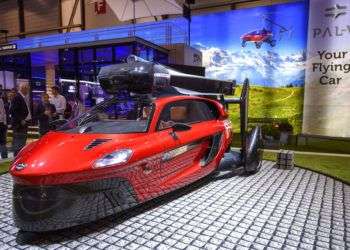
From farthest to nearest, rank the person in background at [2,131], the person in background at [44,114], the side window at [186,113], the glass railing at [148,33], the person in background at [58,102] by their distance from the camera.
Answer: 1. the glass railing at [148,33]
2. the person in background at [58,102]
3. the person in background at [44,114]
4. the person in background at [2,131]
5. the side window at [186,113]

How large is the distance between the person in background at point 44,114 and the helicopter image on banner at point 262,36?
604 centimetres

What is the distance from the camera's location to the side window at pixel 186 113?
3.93 meters

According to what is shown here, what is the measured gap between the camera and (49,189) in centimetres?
278

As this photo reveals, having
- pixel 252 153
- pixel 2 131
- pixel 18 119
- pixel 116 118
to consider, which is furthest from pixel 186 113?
pixel 2 131

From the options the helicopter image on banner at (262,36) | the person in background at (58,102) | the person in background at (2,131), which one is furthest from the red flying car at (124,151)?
the helicopter image on banner at (262,36)

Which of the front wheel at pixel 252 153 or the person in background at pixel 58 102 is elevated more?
the person in background at pixel 58 102

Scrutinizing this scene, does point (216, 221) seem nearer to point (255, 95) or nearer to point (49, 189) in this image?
point (49, 189)

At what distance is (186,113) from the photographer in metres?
4.56

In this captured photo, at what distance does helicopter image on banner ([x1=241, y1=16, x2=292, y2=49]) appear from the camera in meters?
9.25

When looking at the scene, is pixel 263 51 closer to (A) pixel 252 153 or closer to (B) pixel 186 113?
(A) pixel 252 153

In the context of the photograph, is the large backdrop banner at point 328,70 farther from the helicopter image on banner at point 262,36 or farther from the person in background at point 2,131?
the person in background at point 2,131

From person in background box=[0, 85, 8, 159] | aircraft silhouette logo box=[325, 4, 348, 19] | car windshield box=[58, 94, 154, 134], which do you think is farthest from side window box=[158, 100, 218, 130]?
aircraft silhouette logo box=[325, 4, 348, 19]

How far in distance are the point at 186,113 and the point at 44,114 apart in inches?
166

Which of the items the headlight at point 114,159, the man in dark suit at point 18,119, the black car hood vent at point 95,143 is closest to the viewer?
the headlight at point 114,159
